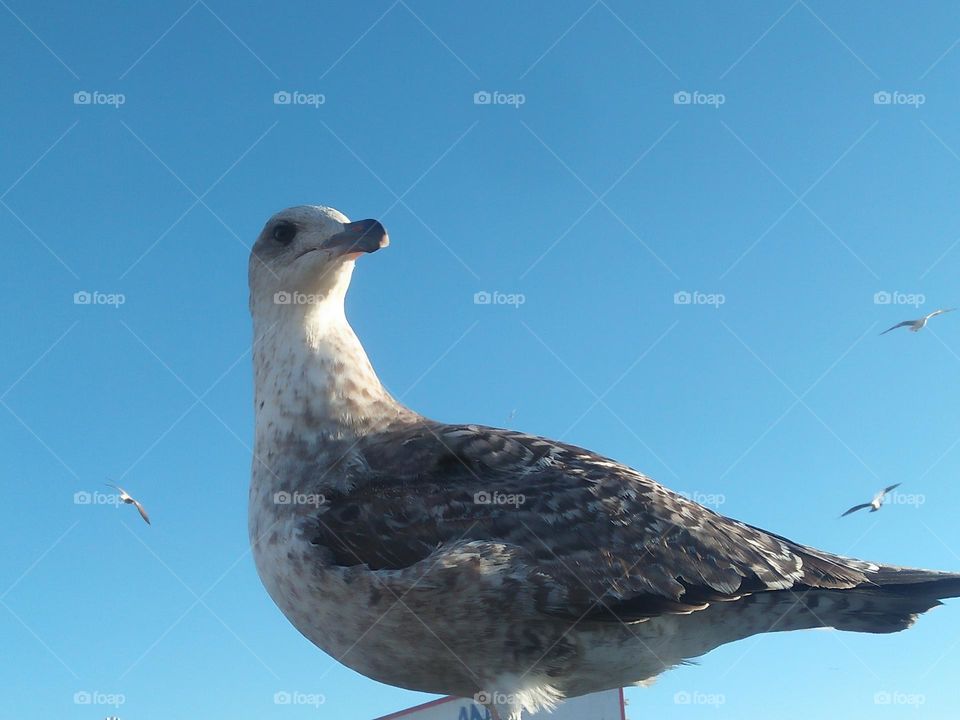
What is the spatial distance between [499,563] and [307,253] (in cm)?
316

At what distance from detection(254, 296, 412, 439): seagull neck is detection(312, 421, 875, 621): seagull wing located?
13.0 inches

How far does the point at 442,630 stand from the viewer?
15.2 ft

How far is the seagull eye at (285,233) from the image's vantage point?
6.90 m

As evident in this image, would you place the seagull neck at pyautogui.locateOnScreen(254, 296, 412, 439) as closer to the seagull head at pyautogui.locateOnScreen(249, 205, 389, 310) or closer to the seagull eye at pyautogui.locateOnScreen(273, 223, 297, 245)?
the seagull head at pyautogui.locateOnScreen(249, 205, 389, 310)

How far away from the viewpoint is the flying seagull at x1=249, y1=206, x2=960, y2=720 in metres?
4.67

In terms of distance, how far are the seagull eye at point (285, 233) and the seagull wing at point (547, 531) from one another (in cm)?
220

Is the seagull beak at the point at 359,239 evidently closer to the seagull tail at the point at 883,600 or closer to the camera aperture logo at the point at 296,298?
the camera aperture logo at the point at 296,298

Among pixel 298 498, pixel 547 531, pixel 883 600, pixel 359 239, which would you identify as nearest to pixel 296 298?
pixel 359 239

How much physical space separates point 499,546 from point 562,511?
0.50m

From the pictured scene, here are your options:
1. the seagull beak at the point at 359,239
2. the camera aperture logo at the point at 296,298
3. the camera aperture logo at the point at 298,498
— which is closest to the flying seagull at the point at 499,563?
the camera aperture logo at the point at 298,498

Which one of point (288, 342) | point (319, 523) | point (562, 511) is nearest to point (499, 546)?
point (562, 511)

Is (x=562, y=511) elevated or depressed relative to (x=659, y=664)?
elevated

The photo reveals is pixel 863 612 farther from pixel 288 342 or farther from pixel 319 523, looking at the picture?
pixel 288 342

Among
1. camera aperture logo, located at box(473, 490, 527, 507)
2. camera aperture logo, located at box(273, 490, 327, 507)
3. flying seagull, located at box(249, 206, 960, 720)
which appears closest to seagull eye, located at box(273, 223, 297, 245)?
flying seagull, located at box(249, 206, 960, 720)
